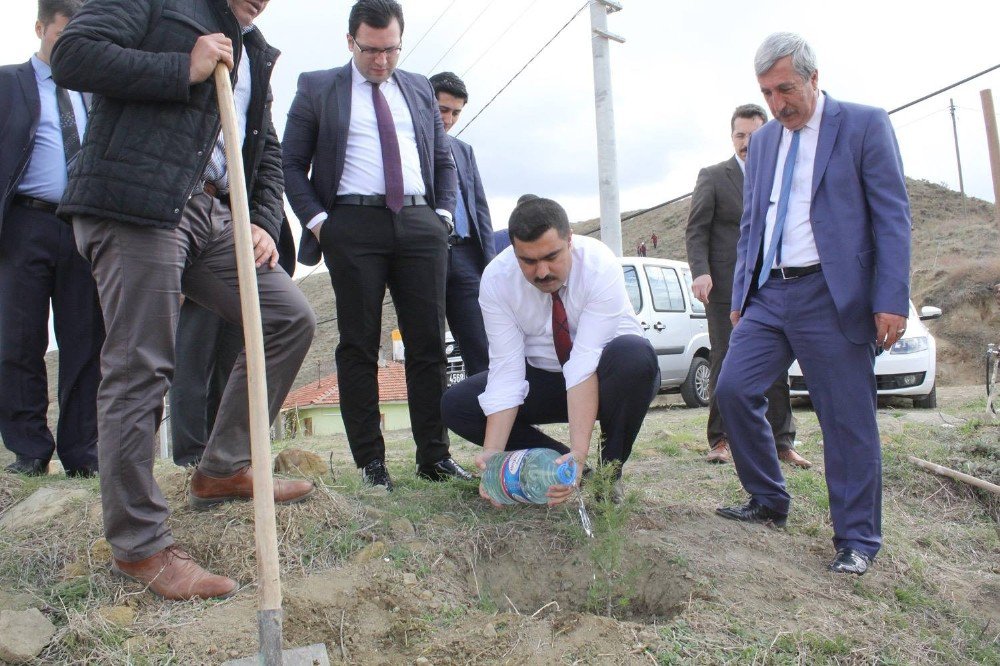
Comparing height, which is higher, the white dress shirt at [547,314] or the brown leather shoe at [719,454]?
the white dress shirt at [547,314]

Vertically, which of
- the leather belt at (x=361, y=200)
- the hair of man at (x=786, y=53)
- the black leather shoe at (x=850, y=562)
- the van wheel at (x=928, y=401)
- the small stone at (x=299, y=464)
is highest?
the hair of man at (x=786, y=53)

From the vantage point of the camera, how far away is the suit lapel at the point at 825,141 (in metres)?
3.17

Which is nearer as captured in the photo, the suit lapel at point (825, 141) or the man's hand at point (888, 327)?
the man's hand at point (888, 327)

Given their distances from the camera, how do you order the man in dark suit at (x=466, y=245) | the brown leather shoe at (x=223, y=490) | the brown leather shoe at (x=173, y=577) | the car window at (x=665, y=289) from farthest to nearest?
the car window at (x=665, y=289)
the man in dark suit at (x=466, y=245)
the brown leather shoe at (x=223, y=490)
the brown leather shoe at (x=173, y=577)

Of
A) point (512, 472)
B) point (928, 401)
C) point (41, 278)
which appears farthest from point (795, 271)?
point (928, 401)

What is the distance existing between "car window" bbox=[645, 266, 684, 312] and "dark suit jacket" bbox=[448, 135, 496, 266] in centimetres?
566

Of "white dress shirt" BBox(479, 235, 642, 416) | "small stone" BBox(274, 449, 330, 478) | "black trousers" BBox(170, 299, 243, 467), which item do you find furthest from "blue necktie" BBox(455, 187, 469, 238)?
"small stone" BBox(274, 449, 330, 478)

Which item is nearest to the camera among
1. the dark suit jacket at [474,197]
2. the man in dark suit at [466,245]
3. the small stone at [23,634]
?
the small stone at [23,634]

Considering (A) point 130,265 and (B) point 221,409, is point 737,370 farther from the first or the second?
(A) point 130,265

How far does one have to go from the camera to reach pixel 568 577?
9.64 ft

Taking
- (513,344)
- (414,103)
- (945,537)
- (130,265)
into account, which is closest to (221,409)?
(130,265)

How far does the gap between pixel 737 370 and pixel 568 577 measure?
3.72 feet

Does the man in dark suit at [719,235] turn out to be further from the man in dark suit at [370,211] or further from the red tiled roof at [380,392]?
the red tiled roof at [380,392]

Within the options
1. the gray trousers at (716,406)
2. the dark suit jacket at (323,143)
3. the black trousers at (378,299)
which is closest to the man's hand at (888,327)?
the gray trousers at (716,406)
